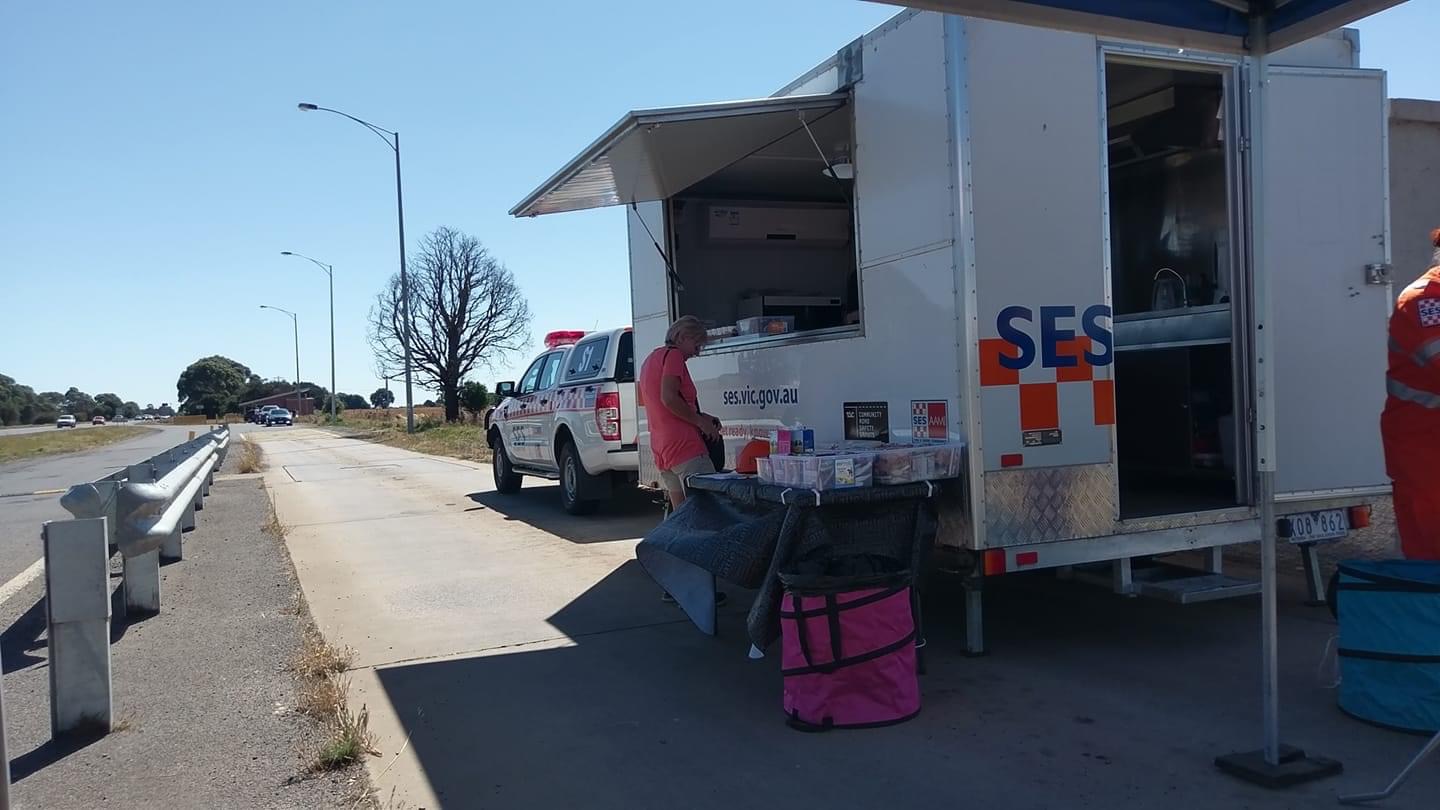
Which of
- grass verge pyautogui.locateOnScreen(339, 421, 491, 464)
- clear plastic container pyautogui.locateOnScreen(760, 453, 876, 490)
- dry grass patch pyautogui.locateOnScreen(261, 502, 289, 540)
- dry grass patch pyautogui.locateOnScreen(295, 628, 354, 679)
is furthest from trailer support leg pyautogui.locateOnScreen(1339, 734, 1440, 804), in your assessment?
grass verge pyautogui.locateOnScreen(339, 421, 491, 464)

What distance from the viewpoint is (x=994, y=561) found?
454 cm

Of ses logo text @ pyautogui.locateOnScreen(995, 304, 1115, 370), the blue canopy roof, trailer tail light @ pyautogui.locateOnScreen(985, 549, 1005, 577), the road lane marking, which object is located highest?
the blue canopy roof

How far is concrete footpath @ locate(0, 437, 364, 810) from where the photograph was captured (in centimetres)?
369

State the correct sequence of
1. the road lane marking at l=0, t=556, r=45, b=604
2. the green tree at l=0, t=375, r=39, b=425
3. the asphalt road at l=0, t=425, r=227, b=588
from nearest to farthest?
the road lane marking at l=0, t=556, r=45, b=604
the asphalt road at l=0, t=425, r=227, b=588
the green tree at l=0, t=375, r=39, b=425

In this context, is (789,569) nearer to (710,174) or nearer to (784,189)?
(710,174)

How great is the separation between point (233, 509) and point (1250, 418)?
1139 cm

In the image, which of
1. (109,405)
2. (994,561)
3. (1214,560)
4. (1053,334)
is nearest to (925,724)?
(994,561)

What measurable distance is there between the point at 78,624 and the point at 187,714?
2.14ft

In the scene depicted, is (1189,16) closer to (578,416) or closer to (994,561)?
(994,561)

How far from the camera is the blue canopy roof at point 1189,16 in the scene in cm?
336

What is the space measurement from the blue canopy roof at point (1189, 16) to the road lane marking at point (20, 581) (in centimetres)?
728

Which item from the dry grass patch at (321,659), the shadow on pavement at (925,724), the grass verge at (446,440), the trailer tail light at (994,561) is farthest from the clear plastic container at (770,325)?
the grass verge at (446,440)

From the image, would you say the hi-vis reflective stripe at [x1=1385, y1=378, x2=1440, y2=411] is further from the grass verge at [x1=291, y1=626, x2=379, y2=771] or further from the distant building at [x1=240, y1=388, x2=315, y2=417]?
the distant building at [x1=240, y1=388, x2=315, y2=417]

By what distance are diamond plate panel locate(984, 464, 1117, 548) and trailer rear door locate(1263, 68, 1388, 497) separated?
1.15 m
